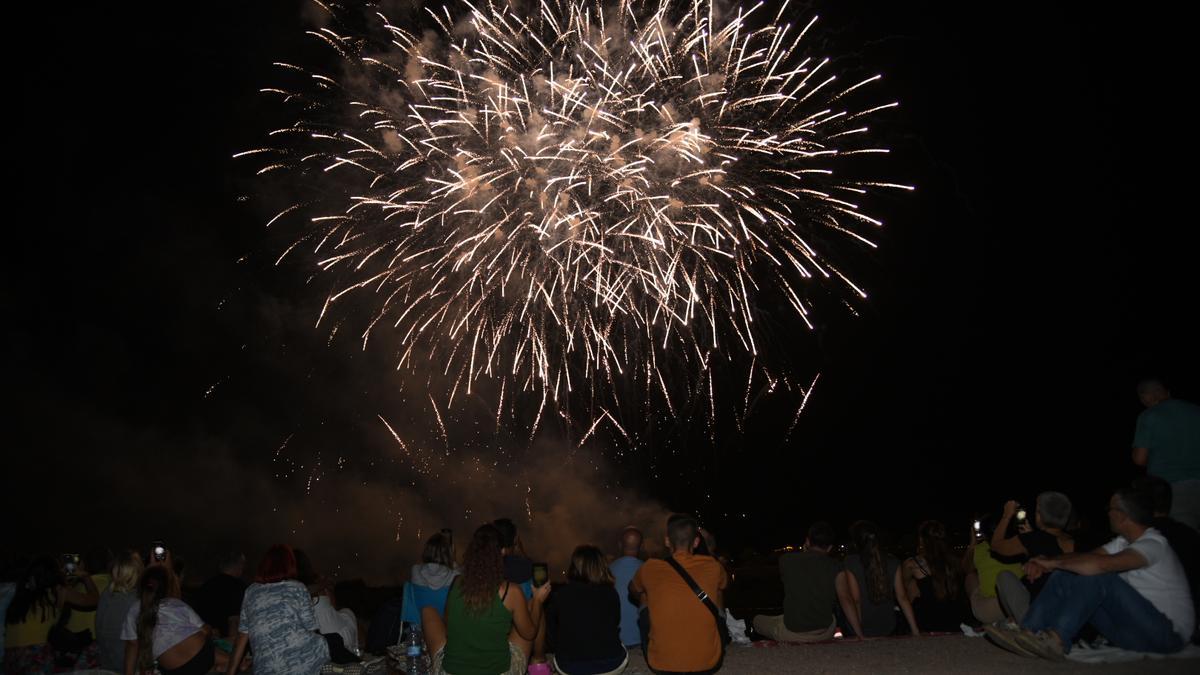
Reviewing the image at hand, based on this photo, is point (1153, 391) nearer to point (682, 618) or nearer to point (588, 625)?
point (682, 618)

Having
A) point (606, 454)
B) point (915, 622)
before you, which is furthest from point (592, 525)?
point (915, 622)

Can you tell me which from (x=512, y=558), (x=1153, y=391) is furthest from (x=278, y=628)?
(x=1153, y=391)

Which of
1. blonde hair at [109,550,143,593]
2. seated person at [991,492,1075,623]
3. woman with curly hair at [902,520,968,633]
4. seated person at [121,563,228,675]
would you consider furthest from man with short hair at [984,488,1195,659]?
blonde hair at [109,550,143,593]

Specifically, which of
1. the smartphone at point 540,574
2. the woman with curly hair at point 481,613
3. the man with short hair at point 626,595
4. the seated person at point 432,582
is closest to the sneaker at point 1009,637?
the man with short hair at point 626,595

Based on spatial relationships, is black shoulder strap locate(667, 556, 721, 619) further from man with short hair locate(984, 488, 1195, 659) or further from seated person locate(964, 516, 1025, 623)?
seated person locate(964, 516, 1025, 623)

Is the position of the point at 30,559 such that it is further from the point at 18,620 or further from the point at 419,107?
the point at 419,107
